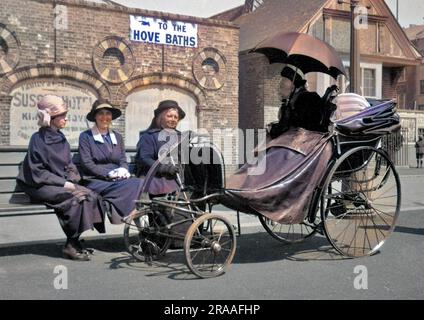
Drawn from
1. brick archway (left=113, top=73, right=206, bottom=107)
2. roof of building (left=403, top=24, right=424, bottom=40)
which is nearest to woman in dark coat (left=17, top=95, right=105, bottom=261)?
brick archway (left=113, top=73, right=206, bottom=107)

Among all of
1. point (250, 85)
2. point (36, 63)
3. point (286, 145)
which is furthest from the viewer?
point (250, 85)

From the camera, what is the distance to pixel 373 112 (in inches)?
233

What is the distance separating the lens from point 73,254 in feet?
18.7

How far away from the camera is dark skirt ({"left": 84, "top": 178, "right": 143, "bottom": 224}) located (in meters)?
5.69

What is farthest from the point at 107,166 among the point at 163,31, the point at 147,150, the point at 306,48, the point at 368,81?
the point at 368,81

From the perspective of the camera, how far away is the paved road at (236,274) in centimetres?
449

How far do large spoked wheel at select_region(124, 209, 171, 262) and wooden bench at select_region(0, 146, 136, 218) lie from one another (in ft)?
3.13

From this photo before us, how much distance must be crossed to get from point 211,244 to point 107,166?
186cm

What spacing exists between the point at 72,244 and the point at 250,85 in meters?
15.0

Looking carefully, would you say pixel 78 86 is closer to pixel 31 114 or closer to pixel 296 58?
pixel 31 114

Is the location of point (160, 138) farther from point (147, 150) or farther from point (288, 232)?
point (288, 232)

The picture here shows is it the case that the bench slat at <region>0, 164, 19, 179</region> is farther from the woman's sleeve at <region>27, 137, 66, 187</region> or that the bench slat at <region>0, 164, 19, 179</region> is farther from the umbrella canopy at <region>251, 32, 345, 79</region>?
the umbrella canopy at <region>251, 32, 345, 79</region>

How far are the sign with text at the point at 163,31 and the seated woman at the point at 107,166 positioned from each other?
9163mm
